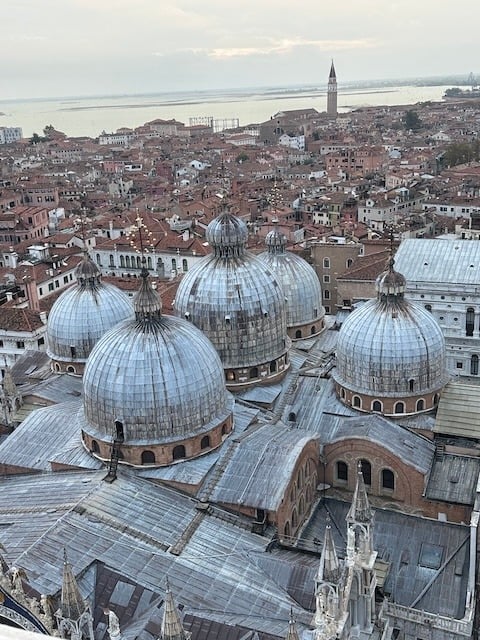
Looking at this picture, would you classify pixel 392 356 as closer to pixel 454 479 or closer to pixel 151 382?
pixel 454 479

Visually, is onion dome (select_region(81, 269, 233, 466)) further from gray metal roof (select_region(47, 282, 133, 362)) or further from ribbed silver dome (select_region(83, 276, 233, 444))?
gray metal roof (select_region(47, 282, 133, 362))

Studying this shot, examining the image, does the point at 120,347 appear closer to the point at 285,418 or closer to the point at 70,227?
the point at 285,418

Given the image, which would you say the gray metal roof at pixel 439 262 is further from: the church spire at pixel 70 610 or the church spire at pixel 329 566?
the church spire at pixel 70 610

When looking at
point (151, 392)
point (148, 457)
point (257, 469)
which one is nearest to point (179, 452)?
point (148, 457)

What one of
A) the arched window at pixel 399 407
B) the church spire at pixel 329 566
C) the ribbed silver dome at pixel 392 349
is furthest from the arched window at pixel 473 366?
the church spire at pixel 329 566

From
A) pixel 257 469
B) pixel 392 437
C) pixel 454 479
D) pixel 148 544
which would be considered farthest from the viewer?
pixel 392 437

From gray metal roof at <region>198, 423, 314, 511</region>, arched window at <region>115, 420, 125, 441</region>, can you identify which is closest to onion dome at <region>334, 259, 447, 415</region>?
gray metal roof at <region>198, 423, 314, 511</region>
